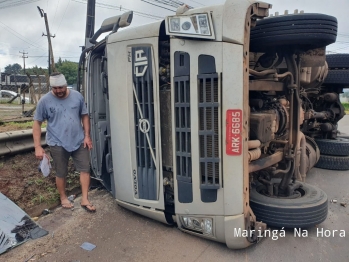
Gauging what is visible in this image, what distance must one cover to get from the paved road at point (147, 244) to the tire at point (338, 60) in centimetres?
273

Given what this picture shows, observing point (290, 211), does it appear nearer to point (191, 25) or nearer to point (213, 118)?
point (213, 118)

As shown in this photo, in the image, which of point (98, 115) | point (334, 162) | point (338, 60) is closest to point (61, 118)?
point (98, 115)

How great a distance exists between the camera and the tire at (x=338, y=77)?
4707 millimetres

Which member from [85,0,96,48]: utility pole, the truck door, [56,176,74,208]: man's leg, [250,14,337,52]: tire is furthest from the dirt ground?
[85,0,96,48]: utility pole

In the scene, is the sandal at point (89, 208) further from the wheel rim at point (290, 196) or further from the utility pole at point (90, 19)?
the utility pole at point (90, 19)

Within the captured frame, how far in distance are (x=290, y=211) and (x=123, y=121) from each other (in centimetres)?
168

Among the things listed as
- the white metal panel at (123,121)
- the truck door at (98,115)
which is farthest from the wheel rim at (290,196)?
the truck door at (98,115)

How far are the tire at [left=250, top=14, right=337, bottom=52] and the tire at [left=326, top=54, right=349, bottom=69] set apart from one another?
93.5 inches

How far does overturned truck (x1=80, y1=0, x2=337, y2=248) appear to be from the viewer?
215 centimetres

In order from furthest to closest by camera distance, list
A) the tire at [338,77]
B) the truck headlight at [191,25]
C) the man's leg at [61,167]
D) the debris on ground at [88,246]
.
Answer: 1. the tire at [338,77]
2. the man's leg at [61,167]
3. the debris on ground at [88,246]
4. the truck headlight at [191,25]

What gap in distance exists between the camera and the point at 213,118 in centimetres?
220

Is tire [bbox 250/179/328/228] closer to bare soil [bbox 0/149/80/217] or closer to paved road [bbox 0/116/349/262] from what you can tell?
paved road [bbox 0/116/349/262]

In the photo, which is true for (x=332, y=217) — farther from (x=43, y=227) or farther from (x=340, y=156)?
(x=43, y=227)

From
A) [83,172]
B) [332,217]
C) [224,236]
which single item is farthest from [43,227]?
[332,217]
